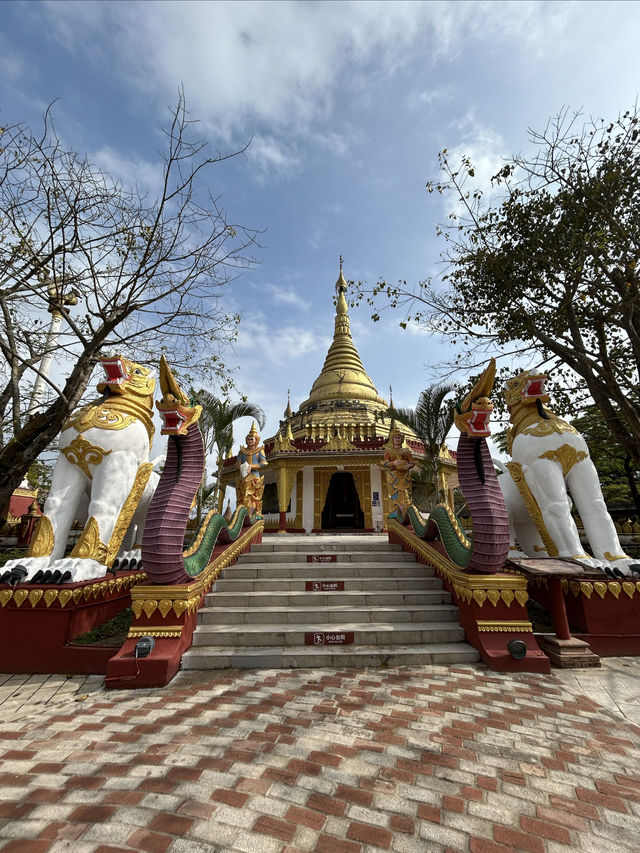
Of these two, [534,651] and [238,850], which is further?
[534,651]

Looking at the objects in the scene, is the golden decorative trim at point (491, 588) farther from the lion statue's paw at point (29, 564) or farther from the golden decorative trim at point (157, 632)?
the lion statue's paw at point (29, 564)

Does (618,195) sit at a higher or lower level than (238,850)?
higher

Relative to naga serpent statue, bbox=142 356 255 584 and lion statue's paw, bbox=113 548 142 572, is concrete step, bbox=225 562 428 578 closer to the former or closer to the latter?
naga serpent statue, bbox=142 356 255 584

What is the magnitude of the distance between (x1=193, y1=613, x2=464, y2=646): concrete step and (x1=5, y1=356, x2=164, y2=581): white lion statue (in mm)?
1580

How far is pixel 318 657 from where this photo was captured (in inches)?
158

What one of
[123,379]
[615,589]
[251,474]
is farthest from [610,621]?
[251,474]

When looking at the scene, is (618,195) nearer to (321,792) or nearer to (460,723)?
(460,723)

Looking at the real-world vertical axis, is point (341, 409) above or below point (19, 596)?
above

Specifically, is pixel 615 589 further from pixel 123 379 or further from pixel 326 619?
pixel 123 379

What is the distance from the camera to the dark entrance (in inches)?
745

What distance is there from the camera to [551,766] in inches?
93.6

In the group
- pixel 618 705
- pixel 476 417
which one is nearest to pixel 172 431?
pixel 476 417

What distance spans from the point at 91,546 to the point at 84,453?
3.92 ft

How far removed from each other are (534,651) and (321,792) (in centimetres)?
295
